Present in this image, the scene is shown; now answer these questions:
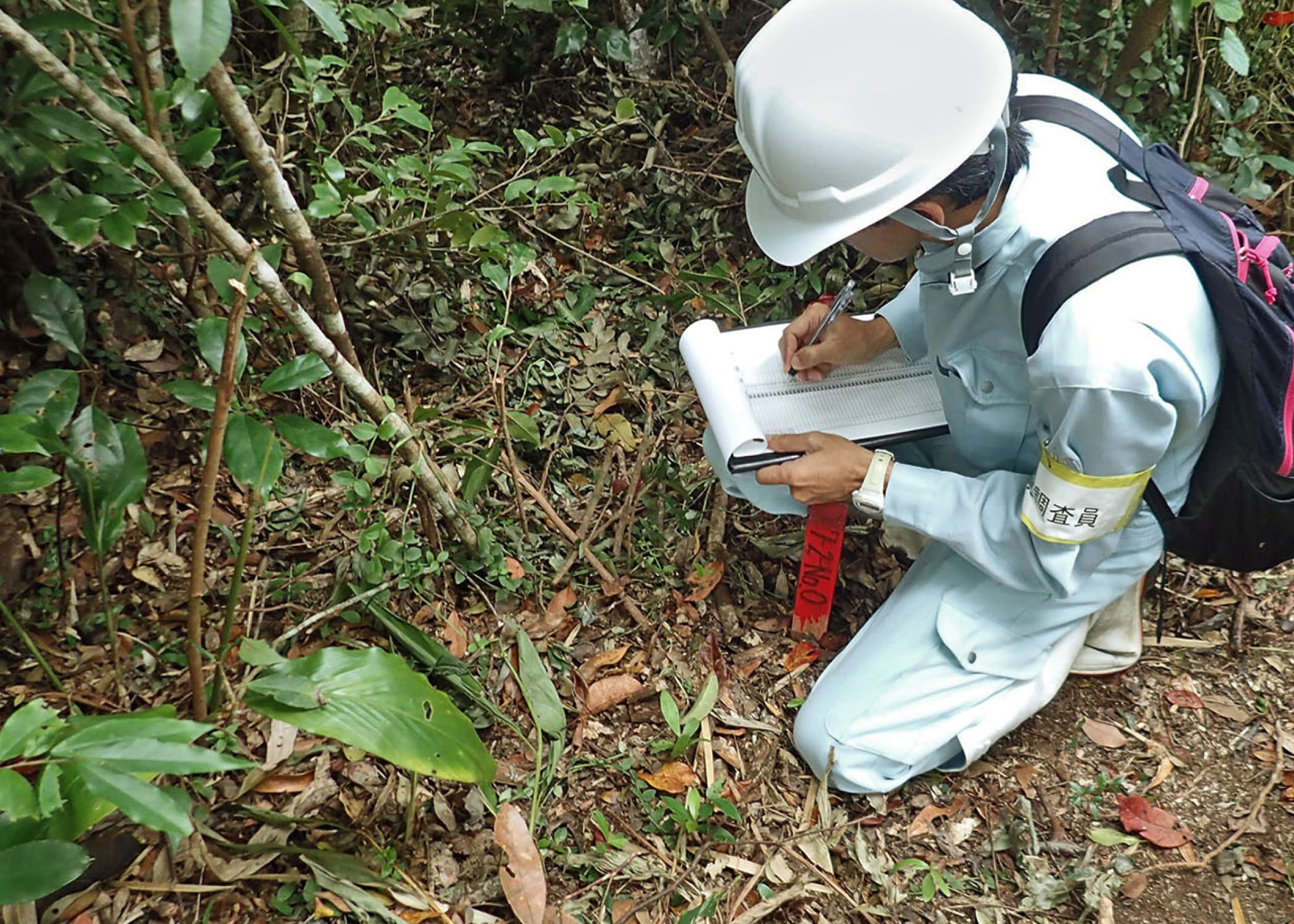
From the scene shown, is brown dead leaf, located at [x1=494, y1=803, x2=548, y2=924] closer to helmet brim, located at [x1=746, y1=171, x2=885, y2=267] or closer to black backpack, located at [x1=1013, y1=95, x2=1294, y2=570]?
helmet brim, located at [x1=746, y1=171, x2=885, y2=267]

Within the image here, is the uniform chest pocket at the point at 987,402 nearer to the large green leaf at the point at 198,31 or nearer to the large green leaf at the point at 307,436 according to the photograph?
the large green leaf at the point at 307,436

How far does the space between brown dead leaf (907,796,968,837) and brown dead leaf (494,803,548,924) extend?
689 mm

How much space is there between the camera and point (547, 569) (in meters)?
2.05

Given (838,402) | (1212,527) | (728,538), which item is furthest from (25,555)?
(1212,527)

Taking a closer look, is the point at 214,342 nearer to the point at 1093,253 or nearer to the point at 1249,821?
the point at 1093,253

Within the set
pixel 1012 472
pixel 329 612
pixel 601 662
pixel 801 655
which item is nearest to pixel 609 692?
pixel 601 662

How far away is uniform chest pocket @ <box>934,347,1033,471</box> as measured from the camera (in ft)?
5.52

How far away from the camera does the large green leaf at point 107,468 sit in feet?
4.50

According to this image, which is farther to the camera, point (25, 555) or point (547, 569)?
point (547, 569)

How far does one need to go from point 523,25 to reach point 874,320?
4.77 feet

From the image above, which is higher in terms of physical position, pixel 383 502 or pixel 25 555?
pixel 25 555

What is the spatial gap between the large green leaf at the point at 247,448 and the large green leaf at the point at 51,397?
224 millimetres

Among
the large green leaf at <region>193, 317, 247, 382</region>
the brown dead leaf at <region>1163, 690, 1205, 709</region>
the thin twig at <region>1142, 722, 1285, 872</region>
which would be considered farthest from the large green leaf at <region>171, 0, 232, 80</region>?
the brown dead leaf at <region>1163, 690, 1205, 709</region>

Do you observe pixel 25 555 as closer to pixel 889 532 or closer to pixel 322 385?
pixel 322 385
